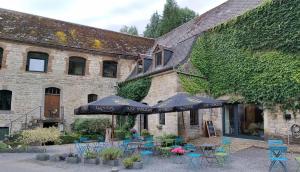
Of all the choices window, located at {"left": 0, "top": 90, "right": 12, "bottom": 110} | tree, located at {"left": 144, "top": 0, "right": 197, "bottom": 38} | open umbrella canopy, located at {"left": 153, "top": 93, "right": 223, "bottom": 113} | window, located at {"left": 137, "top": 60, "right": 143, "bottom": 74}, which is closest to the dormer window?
window, located at {"left": 137, "top": 60, "right": 143, "bottom": 74}

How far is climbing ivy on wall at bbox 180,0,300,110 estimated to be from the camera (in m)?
11.2

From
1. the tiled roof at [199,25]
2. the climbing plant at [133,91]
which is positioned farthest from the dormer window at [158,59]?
the climbing plant at [133,91]

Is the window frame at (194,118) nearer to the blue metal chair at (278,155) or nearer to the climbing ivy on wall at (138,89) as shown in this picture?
the climbing ivy on wall at (138,89)

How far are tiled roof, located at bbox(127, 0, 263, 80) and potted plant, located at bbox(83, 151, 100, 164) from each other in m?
7.33

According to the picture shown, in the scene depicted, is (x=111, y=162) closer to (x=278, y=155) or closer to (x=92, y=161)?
(x=92, y=161)

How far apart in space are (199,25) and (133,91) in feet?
23.3

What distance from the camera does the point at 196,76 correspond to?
14.9 meters

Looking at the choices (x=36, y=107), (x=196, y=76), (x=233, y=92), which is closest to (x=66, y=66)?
(x=36, y=107)

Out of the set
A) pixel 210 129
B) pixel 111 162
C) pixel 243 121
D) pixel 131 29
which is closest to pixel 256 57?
pixel 243 121

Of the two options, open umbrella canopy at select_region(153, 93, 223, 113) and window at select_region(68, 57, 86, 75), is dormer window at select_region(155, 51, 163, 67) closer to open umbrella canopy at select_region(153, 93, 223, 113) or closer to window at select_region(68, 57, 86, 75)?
window at select_region(68, 57, 86, 75)

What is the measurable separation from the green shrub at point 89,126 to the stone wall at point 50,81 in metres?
1.02

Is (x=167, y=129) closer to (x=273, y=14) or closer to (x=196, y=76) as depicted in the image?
(x=196, y=76)

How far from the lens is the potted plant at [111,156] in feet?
27.0

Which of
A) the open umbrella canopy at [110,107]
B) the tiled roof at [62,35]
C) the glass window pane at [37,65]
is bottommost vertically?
the open umbrella canopy at [110,107]
